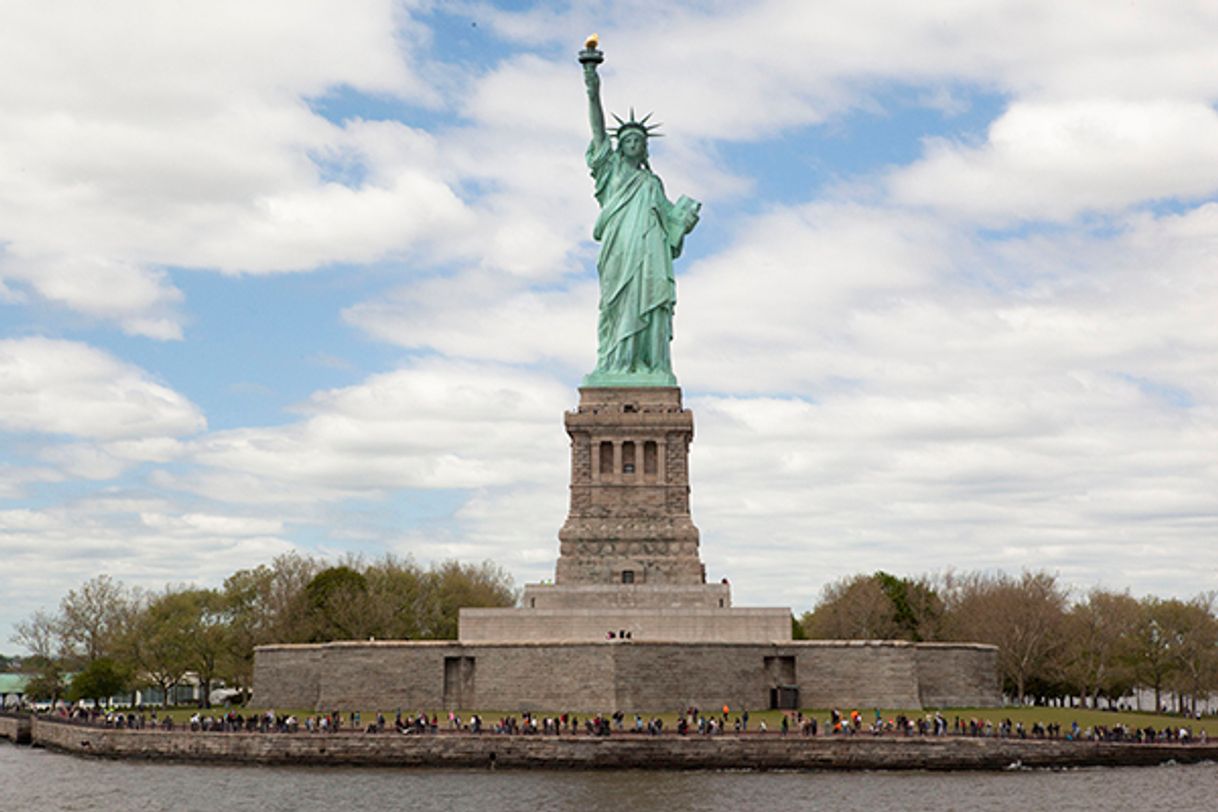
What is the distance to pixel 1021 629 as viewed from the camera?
74375mm

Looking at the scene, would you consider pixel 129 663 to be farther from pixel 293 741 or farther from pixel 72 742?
pixel 293 741

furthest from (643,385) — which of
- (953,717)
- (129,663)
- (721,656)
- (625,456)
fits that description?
(129,663)

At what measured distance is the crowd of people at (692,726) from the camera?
166 feet

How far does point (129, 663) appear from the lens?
7644 centimetres

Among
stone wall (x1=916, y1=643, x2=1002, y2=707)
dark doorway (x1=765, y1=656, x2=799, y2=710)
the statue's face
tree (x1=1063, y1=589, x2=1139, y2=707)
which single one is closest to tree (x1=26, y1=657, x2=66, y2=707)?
the statue's face

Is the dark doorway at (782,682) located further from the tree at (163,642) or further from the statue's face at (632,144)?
Answer: the tree at (163,642)

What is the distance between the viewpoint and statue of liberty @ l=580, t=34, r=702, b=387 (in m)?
66.3

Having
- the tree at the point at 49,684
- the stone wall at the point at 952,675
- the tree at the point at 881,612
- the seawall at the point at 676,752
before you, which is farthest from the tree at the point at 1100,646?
the tree at the point at 49,684

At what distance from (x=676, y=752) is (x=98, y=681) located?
3770 centimetres

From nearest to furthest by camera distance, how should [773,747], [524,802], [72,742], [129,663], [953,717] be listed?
[524,802], [773,747], [953,717], [72,742], [129,663]

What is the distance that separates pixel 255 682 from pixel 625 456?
18172 millimetres

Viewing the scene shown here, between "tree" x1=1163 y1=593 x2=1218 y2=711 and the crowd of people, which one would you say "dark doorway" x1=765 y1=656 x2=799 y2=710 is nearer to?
the crowd of people

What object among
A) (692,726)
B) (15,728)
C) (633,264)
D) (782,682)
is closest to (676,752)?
(692,726)

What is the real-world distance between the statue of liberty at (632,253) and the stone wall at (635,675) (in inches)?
575
